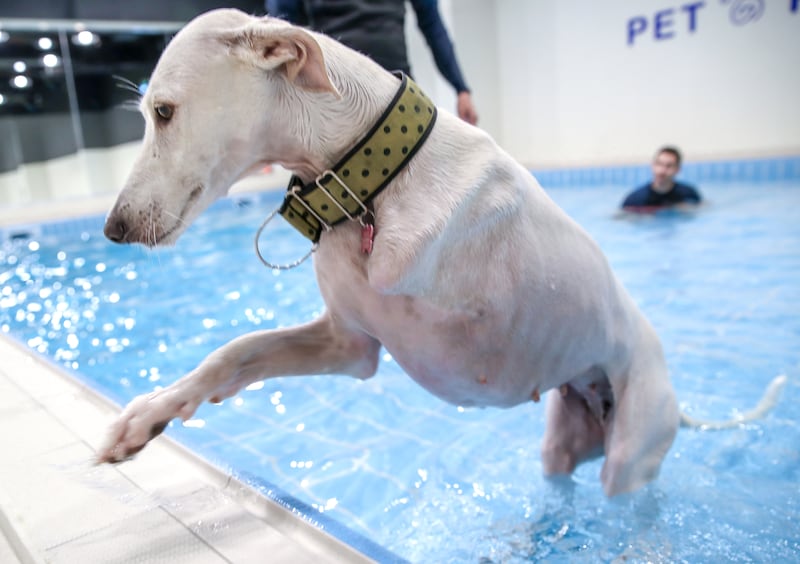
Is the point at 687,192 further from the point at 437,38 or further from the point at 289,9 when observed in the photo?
the point at 289,9

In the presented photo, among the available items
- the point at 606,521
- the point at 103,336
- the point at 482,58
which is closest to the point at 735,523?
the point at 606,521

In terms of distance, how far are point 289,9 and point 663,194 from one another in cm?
476

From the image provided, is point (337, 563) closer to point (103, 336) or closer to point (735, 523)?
point (735, 523)

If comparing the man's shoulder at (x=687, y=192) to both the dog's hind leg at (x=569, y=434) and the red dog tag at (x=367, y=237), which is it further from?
the red dog tag at (x=367, y=237)

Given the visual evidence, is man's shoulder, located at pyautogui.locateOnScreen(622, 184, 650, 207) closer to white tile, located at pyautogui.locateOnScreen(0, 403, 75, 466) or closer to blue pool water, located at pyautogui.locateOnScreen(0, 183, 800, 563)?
blue pool water, located at pyautogui.locateOnScreen(0, 183, 800, 563)

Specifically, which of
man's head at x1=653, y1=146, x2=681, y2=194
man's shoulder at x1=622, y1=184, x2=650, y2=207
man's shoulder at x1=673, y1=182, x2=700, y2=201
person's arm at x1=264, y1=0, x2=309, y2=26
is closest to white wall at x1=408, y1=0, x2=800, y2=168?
man's shoulder at x1=673, y1=182, x2=700, y2=201

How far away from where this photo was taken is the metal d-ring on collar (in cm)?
122

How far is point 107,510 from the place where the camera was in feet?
4.38

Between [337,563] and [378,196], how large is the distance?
0.62 m

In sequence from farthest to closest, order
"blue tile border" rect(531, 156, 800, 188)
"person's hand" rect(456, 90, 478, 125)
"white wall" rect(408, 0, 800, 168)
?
"white wall" rect(408, 0, 800, 168), "blue tile border" rect(531, 156, 800, 188), "person's hand" rect(456, 90, 478, 125)

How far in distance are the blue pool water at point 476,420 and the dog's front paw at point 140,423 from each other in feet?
0.89

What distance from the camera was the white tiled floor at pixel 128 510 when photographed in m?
1.18

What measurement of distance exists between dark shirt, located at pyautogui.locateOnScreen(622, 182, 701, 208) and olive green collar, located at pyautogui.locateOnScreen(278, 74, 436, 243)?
548 cm

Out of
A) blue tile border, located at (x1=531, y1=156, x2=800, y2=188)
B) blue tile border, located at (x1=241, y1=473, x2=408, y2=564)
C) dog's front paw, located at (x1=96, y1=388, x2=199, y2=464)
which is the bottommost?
blue tile border, located at (x1=531, y1=156, x2=800, y2=188)
